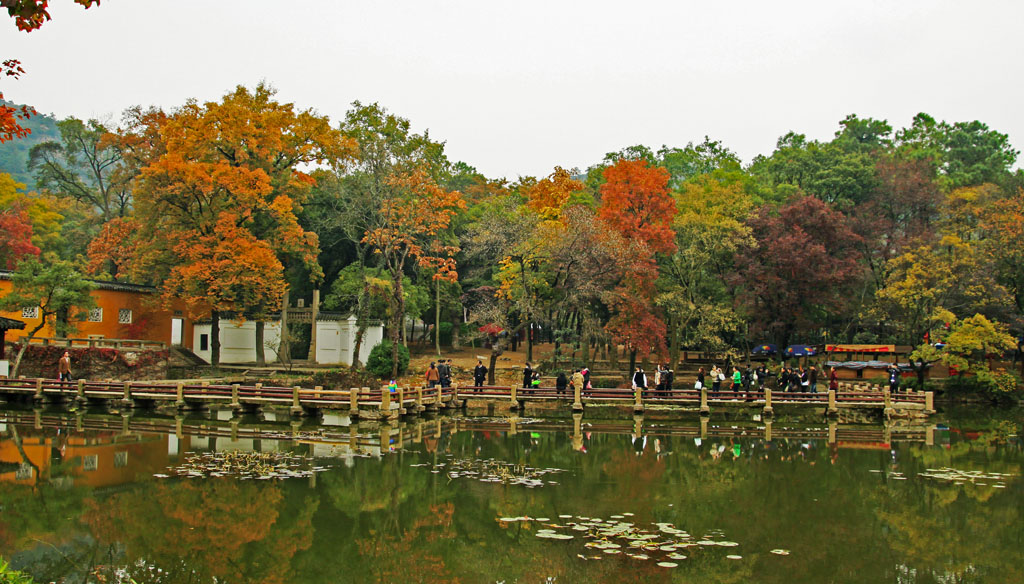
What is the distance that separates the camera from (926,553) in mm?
10758

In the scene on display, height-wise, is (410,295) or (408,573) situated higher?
(410,295)

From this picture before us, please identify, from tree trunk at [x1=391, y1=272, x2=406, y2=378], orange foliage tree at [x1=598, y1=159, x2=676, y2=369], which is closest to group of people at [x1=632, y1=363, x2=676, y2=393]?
orange foliage tree at [x1=598, y1=159, x2=676, y2=369]

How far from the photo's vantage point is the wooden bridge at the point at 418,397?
24281 mm

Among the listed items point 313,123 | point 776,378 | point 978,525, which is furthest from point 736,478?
point 313,123

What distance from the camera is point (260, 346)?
125 feet

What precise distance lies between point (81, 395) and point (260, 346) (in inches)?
467

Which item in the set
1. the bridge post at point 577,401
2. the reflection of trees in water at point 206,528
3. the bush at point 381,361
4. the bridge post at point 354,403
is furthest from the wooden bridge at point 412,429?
the bush at point 381,361

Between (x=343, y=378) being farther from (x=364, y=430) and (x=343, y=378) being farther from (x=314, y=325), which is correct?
(x=364, y=430)

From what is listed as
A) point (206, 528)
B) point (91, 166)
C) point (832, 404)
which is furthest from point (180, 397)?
point (91, 166)

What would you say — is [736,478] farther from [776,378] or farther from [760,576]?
[776,378]

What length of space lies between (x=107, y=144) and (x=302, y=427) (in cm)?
2685

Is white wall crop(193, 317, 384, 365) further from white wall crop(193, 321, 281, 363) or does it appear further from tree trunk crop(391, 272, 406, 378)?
tree trunk crop(391, 272, 406, 378)

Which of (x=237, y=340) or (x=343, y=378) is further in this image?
(x=237, y=340)

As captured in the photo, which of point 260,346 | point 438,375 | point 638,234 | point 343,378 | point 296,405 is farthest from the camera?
point 260,346
